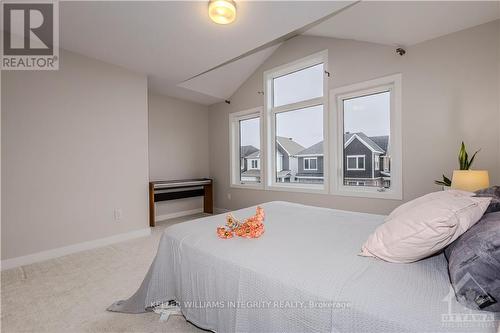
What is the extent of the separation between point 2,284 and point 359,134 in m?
4.16

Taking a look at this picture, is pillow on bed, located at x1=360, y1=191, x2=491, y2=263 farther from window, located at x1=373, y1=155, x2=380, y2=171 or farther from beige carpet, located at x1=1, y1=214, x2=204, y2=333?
window, located at x1=373, y1=155, x2=380, y2=171

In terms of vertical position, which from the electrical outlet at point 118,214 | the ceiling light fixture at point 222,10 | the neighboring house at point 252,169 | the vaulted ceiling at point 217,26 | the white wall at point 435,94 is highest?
the vaulted ceiling at point 217,26

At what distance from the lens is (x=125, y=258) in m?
2.67

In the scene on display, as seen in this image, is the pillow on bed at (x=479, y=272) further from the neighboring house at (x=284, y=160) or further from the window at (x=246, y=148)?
the window at (x=246, y=148)

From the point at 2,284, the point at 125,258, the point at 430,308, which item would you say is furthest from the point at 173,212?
the point at 430,308

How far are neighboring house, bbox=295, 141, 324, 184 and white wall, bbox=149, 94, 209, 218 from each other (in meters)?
2.33

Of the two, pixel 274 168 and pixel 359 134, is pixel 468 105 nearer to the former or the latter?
pixel 359 134

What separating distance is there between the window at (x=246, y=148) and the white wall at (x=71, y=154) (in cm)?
179

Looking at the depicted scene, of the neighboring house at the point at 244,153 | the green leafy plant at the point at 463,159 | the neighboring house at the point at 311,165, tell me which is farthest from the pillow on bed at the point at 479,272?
the neighboring house at the point at 244,153

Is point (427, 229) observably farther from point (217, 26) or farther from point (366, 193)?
point (217, 26)

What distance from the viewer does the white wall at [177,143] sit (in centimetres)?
452

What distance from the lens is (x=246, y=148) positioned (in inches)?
189

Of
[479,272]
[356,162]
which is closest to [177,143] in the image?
[356,162]

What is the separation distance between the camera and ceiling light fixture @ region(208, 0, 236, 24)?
6.72ft
